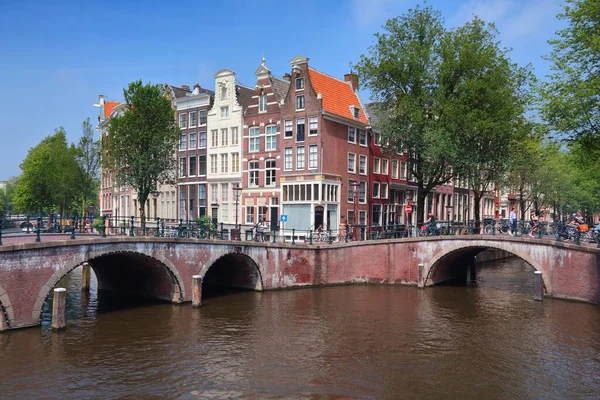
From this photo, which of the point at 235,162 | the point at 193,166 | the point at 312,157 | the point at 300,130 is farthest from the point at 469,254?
the point at 193,166

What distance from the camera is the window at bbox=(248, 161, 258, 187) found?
4759 cm

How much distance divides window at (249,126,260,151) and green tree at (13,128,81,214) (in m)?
19.9

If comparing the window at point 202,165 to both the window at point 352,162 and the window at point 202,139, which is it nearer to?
the window at point 202,139

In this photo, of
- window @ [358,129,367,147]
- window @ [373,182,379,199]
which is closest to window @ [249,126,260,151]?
window @ [358,129,367,147]

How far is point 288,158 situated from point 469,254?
17089 mm

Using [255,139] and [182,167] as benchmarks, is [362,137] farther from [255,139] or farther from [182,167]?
[182,167]

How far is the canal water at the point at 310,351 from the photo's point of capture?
15.2m

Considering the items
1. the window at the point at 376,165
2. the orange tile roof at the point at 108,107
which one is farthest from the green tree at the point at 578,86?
the orange tile roof at the point at 108,107

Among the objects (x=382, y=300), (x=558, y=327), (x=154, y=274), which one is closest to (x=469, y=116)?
(x=382, y=300)

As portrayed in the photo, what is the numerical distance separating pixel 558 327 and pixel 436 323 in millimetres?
5126

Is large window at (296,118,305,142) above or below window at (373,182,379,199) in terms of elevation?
above

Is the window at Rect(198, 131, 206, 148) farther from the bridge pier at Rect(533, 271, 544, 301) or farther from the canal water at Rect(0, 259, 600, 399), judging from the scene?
the bridge pier at Rect(533, 271, 544, 301)

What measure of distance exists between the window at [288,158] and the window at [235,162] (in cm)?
570

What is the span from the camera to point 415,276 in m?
34.0
